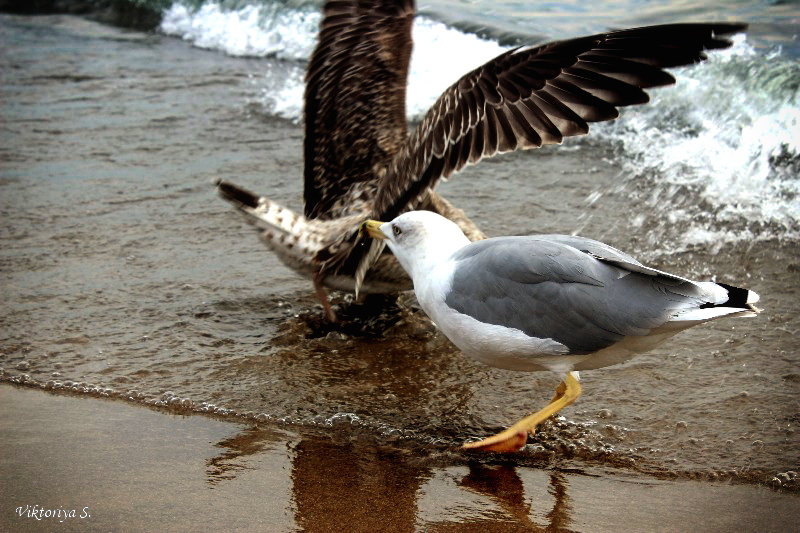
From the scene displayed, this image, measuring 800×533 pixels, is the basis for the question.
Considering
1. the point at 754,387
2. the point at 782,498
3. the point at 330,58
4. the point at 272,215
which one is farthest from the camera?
the point at 330,58

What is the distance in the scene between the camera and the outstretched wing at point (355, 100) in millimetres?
5883

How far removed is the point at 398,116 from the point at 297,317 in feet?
4.79

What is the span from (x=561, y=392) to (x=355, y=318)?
64.4 inches

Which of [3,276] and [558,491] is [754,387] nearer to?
[558,491]

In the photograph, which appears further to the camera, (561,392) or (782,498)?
(561,392)

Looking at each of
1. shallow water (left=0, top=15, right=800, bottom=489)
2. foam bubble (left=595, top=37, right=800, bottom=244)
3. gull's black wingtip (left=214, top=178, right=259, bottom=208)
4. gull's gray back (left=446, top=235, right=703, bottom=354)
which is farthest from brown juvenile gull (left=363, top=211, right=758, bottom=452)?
foam bubble (left=595, top=37, right=800, bottom=244)

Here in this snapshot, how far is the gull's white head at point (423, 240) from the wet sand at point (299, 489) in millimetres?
801

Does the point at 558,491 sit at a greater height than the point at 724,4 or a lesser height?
lesser

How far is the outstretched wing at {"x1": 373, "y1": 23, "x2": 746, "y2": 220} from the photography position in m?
3.91

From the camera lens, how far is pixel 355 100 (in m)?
5.91

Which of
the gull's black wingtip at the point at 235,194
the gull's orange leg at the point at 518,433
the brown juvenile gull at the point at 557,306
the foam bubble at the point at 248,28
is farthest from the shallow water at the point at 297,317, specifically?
the foam bubble at the point at 248,28

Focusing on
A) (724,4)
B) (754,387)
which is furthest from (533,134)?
(724,4)

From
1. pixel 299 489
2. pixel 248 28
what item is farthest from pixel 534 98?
pixel 248 28

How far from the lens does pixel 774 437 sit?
12.0 feet
